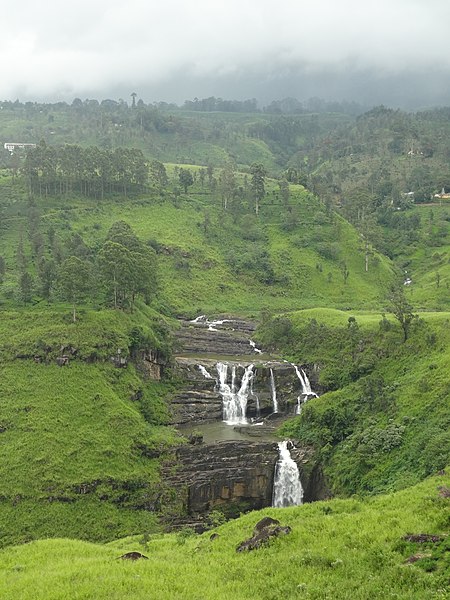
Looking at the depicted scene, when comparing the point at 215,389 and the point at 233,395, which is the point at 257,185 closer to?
the point at 215,389

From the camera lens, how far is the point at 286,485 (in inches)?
1897

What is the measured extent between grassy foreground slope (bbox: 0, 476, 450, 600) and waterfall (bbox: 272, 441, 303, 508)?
2013cm

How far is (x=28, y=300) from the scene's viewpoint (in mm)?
65688

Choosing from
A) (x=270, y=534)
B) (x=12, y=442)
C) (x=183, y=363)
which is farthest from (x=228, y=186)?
(x=270, y=534)

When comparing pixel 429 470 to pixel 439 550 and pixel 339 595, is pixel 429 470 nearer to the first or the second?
pixel 439 550

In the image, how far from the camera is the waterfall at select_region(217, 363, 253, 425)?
6125 centimetres

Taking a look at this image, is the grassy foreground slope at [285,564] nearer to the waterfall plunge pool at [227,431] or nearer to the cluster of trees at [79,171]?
the waterfall plunge pool at [227,431]

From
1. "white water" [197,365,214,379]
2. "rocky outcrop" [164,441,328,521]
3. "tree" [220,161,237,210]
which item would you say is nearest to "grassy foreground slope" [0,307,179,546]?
"rocky outcrop" [164,441,328,521]

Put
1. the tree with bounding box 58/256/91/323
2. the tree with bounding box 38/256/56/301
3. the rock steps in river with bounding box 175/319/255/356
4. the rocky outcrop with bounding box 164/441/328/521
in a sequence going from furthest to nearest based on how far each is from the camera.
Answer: the rock steps in river with bounding box 175/319/255/356, the tree with bounding box 38/256/56/301, the tree with bounding box 58/256/91/323, the rocky outcrop with bounding box 164/441/328/521

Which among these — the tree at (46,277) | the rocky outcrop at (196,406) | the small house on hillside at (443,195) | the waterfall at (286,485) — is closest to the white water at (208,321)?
the rocky outcrop at (196,406)

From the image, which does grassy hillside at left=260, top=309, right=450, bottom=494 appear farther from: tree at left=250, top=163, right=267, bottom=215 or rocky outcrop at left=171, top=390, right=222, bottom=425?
tree at left=250, top=163, right=267, bottom=215

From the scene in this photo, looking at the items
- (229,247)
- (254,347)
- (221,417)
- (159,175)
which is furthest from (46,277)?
(159,175)

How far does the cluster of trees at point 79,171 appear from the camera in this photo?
365 feet

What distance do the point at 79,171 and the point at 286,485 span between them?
87.9m
